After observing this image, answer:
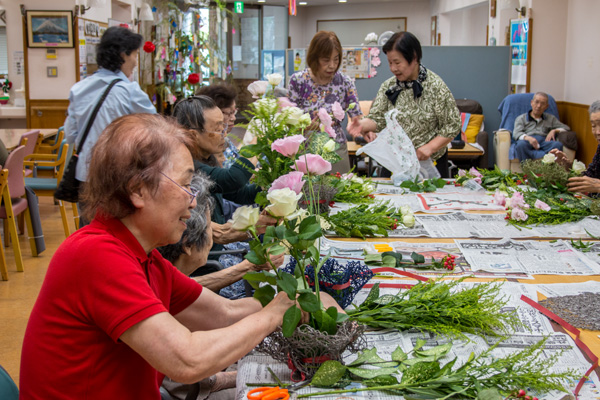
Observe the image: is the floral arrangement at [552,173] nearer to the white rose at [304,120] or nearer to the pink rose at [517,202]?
the pink rose at [517,202]

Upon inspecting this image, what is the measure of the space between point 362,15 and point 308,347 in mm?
18271

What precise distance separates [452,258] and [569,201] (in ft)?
3.82

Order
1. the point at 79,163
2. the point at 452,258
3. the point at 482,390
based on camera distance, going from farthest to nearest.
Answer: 1. the point at 79,163
2. the point at 452,258
3. the point at 482,390

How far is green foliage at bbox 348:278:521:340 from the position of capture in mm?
1604

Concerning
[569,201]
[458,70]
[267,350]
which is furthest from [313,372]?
[458,70]

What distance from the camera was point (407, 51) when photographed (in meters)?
3.90

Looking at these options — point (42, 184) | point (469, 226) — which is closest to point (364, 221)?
point (469, 226)

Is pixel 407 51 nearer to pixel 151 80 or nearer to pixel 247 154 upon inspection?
pixel 247 154

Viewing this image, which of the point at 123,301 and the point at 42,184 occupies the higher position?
the point at 123,301

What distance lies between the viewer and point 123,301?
1.19m

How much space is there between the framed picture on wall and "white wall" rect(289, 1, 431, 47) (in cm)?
1083

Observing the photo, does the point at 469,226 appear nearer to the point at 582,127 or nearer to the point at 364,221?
the point at 364,221

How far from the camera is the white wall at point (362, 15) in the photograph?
1773cm

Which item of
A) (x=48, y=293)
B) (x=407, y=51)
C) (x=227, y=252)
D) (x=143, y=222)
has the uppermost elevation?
(x=407, y=51)
